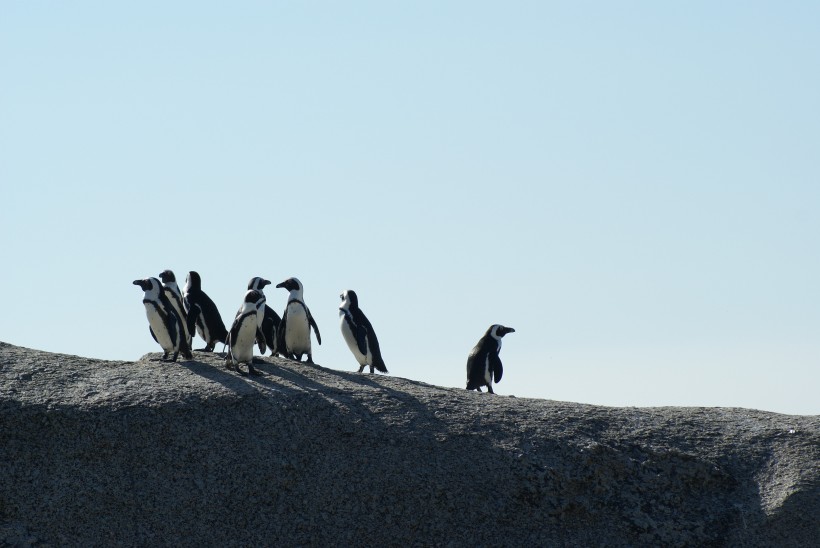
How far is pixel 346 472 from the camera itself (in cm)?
1537

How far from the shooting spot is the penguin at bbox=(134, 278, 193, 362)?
17.7 metres

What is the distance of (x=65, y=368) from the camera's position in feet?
54.3

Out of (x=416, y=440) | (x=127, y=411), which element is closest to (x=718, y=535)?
(x=416, y=440)

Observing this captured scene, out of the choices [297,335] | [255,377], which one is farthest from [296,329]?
[255,377]

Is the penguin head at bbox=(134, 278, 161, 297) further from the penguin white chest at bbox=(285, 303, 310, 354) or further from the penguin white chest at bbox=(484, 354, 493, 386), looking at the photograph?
the penguin white chest at bbox=(484, 354, 493, 386)

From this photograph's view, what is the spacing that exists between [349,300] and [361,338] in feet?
2.81

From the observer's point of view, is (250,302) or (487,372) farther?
(487,372)

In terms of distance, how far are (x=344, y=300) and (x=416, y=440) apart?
20.0 feet

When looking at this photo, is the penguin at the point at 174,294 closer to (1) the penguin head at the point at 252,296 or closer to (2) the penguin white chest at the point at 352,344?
(1) the penguin head at the point at 252,296

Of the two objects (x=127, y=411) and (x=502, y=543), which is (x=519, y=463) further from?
(x=127, y=411)

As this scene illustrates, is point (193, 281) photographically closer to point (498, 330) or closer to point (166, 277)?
point (166, 277)

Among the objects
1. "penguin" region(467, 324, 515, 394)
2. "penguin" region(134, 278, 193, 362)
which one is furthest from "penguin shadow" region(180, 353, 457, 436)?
"penguin" region(467, 324, 515, 394)

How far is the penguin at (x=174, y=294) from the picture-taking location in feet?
60.7

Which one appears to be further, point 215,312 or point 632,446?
point 215,312
